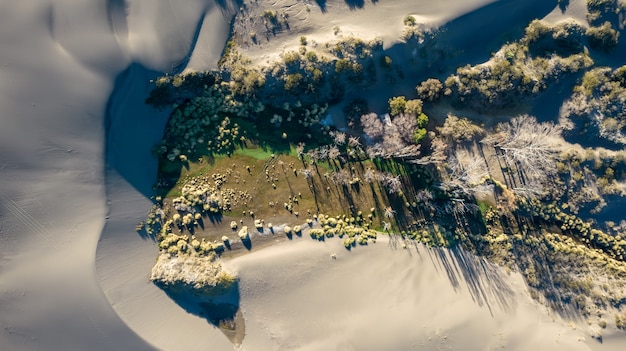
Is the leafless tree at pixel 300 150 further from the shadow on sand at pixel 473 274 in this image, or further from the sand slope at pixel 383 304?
the shadow on sand at pixel 473 274

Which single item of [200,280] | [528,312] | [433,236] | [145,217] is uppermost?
[145,217]

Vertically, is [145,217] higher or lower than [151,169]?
lower

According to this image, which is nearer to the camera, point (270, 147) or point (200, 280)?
point (200, 280)

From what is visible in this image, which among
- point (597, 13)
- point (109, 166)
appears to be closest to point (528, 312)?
point (597, 13)

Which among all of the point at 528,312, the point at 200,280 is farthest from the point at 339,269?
the point at 528,312

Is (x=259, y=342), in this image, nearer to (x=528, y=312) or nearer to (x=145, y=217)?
(x=145, y=217)

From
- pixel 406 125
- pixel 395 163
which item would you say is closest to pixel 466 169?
pixel 395 163

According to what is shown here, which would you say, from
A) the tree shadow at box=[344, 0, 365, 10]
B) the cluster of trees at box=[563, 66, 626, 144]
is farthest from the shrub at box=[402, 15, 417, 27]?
the cluster of trees at box=[563, 66, 626, 144]
